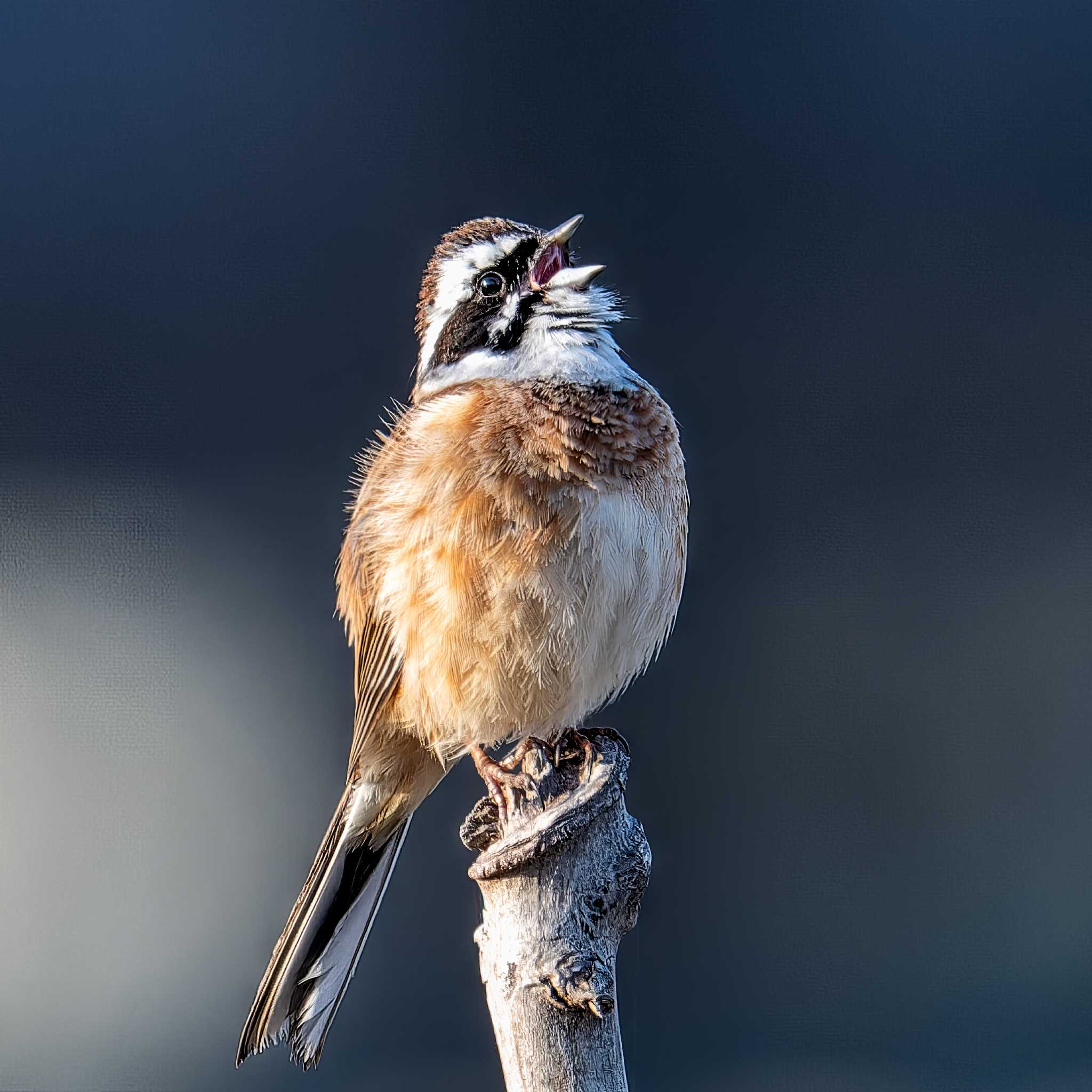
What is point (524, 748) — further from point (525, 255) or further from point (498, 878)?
point (525, 255)

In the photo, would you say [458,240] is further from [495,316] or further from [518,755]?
[518,755]

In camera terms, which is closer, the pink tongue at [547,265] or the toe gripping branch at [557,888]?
the toe gripping branch at [557,888]

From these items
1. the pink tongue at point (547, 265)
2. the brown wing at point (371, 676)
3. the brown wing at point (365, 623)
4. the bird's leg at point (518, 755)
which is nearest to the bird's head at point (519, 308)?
the pink tongue at point (547, 265)

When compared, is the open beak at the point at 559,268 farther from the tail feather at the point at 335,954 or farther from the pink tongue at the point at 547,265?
the tail feather at the point at 335,954

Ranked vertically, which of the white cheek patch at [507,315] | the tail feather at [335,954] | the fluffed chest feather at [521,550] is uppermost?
the white cheek patch at [507,315]

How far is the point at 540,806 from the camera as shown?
1.37 m

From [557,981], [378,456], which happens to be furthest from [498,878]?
[378,456]

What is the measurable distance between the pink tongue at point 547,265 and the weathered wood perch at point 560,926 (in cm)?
64

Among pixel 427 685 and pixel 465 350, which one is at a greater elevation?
pixel 465 350

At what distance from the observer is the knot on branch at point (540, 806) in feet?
4.30

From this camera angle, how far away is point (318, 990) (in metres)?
1.55

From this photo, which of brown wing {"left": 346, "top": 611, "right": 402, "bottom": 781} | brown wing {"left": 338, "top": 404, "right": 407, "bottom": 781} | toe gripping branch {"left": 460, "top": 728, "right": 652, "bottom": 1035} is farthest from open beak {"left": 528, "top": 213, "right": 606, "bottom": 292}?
toe gripping branch {"left": 460, "top": 728, "right": 652, "bottom": 1035}

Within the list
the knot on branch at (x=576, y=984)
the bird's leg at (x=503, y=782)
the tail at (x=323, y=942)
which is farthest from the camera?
the tail at (x=323, y=942)

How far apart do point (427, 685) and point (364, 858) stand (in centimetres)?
29
